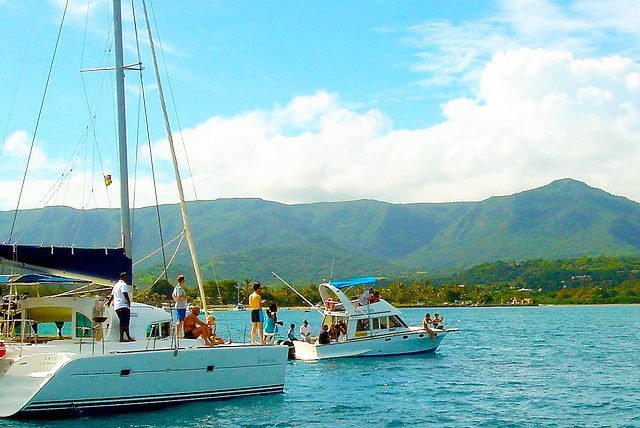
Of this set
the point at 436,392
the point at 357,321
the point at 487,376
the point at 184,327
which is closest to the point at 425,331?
the point at 357,321

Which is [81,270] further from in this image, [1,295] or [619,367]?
[619,367]

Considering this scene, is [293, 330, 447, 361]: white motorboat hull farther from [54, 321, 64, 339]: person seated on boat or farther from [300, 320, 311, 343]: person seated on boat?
[54, 321, 64, 339]: person seated on boat

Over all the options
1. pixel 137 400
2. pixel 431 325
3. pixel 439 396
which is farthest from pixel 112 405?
pixel 431 325

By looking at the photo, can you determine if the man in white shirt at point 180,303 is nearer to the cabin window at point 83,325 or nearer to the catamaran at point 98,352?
the catamaran at point 98,352

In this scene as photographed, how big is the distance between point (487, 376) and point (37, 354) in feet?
62.7

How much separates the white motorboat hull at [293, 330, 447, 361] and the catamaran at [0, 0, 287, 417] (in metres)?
15.2

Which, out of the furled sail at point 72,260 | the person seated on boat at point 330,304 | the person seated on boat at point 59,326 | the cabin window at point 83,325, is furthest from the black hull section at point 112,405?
the person seated on boat at point 330,304

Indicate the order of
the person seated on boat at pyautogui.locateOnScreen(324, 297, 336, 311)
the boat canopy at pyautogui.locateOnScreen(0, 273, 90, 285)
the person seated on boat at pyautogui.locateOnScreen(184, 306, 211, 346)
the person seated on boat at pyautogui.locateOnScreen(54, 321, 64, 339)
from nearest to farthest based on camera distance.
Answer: the boat canopy at pyautogui.locateOnScreen(0, 273, 90, 285) < the person seated on boat at pyautogui.locateOnScreen(54, 321, 64, 339) < the person seated on boat at pyautogui.locateOnScreen(184, 306, 211, 346) < the person seated on boat at pyautogui.locateOnScreen(324, 297, 336, 311)

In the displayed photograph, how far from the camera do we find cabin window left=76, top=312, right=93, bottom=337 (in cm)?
2316

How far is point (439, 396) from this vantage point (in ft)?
92.7

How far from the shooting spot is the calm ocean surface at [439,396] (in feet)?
74.1

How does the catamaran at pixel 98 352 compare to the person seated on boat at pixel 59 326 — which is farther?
the person seated on boat at pixel 59 326

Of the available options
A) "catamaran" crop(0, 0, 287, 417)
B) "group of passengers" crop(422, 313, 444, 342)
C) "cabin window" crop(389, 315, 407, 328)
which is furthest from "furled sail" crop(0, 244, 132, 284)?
"group of passengers" crop(422, 313, 444, 342)

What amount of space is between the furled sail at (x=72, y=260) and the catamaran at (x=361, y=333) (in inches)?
723
